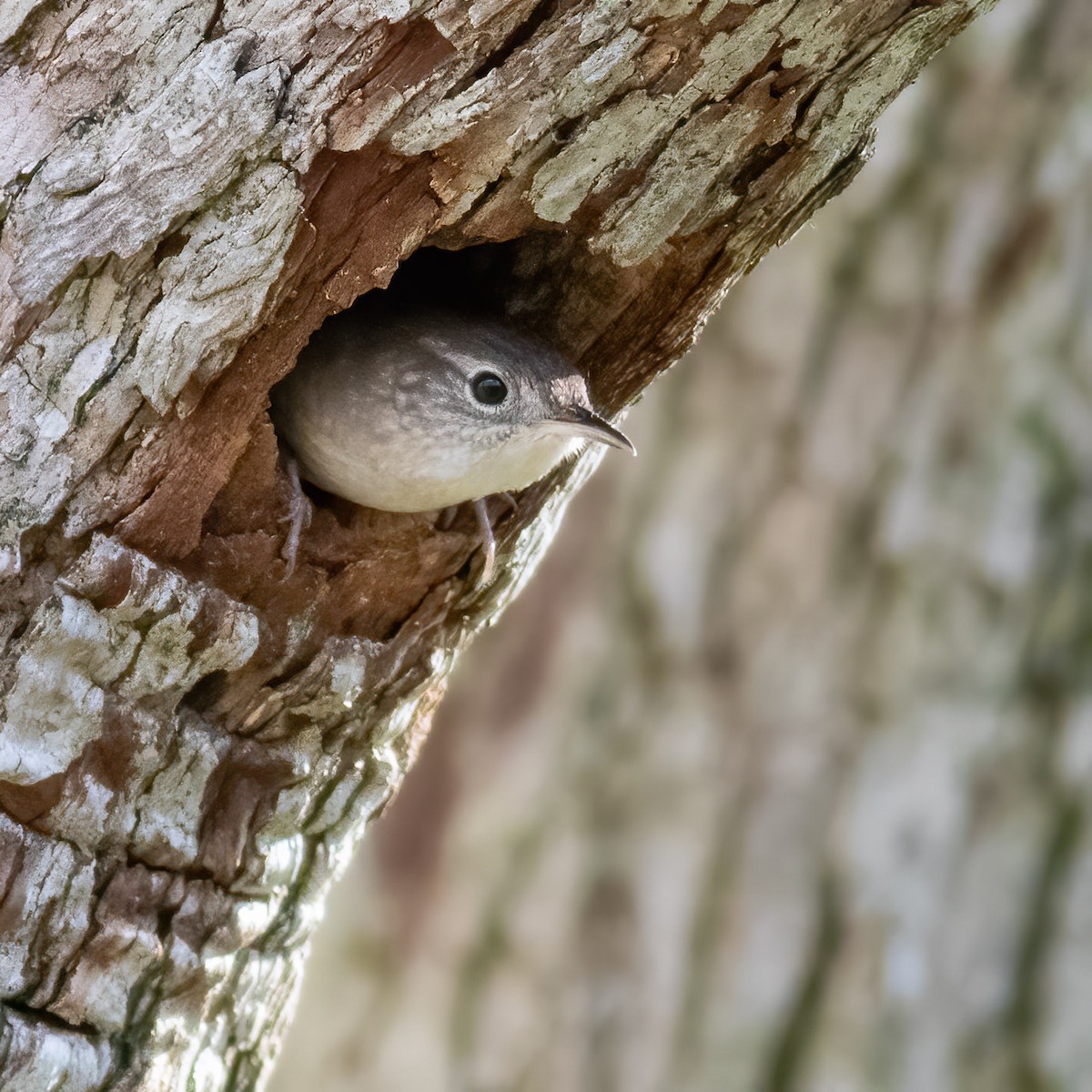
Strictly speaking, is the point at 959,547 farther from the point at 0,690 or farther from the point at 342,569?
the point at 0,690

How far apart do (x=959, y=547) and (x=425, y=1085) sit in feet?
9.32

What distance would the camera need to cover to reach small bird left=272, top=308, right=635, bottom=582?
8.72 feet

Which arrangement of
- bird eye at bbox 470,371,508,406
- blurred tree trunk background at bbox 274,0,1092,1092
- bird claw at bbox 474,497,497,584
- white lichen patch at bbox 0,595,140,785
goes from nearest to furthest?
white lichen patch at bbox 0,595,140,785 → bird claw at bbox 474,497,497,584 → bird eye at bbox 470,371,508,406 → blurred tree trunk background at bbox 274,0,1092,1092

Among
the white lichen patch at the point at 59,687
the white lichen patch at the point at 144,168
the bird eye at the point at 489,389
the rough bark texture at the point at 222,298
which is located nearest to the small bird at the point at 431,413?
the bird eye at the point at 489,389

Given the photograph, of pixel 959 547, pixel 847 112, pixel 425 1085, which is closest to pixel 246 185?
pixel 847 112

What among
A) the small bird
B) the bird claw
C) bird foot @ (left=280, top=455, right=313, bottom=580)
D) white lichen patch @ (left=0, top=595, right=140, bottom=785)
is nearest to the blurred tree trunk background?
the small bird

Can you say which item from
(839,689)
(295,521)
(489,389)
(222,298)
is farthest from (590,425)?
(839,689)

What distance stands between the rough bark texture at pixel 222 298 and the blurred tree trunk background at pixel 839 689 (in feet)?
8.17

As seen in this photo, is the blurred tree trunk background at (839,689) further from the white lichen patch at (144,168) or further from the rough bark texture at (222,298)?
the white lichen patch at (144,168)

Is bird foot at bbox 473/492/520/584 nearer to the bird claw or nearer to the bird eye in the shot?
the bird claw

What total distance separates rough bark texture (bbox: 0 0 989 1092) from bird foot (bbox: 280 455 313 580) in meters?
0.02

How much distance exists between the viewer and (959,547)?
4.70m

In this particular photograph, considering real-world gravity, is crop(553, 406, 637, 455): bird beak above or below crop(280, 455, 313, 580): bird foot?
below

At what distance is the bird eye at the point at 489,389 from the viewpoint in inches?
109
